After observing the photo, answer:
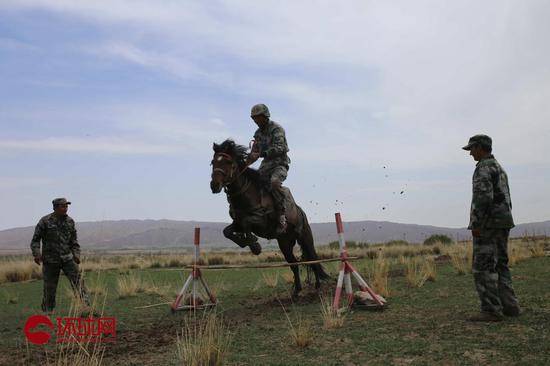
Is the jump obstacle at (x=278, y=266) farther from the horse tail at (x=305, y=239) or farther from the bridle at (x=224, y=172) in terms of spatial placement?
the bridle at (x=224, y=172)

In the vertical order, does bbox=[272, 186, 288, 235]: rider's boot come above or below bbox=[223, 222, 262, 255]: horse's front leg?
above

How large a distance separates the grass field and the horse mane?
2546 millimetres

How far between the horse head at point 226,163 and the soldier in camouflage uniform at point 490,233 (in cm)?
403

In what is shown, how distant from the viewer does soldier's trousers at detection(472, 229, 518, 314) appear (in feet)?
23.0

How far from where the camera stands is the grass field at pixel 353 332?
5.50 m

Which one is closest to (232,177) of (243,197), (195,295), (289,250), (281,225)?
(243,197)

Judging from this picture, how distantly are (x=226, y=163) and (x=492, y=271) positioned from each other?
15.1 ft

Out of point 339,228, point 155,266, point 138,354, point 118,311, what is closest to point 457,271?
point 339,228

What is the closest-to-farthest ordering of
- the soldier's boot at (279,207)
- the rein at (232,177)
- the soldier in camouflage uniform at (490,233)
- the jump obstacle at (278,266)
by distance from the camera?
the soldier in camouflage uniform at (490,233)
the rein at (232,177)
the jump obstacle at (278,266)
the soldier's boot at (279,207)

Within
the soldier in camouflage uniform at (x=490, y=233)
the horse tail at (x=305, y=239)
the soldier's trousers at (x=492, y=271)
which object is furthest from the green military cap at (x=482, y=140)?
the horse tail at (x=305, y=239)

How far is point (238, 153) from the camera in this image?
9.41 meters

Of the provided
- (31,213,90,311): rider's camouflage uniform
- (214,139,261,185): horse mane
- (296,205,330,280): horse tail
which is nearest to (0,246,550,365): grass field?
(31,213,90,311): rider's camouflage uniform

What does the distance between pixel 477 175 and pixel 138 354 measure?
17.0ft

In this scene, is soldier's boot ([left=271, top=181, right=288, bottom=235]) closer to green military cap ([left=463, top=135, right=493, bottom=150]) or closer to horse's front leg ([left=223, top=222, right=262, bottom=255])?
horse's front leg ([left=223, top=222, right=262, bottom=255])
